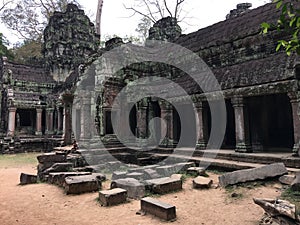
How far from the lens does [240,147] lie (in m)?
8.55

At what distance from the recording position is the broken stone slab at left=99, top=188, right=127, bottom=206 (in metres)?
5.13

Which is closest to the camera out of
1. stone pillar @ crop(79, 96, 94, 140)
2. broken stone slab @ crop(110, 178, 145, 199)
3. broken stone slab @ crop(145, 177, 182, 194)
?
broken stone slab @ crop(110, 178, 145, 199)

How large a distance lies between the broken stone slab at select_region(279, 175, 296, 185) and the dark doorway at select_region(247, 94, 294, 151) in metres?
3.34

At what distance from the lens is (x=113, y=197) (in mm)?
5176

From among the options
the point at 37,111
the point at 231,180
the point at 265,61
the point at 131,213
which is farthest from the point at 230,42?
the point at 37,111

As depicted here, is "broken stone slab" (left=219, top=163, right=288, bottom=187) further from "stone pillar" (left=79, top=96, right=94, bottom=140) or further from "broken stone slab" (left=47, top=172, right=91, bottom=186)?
"stone pillar" (left=79, top=96, right=94, bottom=140)

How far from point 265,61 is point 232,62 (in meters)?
1.81

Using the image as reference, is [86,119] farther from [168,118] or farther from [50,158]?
[168,118]

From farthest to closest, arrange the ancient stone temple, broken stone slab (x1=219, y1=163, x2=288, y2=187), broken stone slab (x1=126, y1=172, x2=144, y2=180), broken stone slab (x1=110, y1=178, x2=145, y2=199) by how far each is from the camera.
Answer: the ancient stone temple → broken stone slab (x1=126, y1=172, x2=144, y2=180) → broken stone slab (x1=219, y1=163, x2=288, y2=187) → broken stone slab (x1=110, y1=178, x2=145, y2=199)

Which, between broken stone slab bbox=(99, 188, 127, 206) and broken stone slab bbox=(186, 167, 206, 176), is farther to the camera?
broken stone slab bbox=(186, 167, 206, 176)

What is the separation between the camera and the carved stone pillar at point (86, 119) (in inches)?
404

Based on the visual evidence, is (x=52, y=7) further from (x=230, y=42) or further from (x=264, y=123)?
(x=264, y=123)

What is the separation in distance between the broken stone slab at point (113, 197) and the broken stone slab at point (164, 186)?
792mm

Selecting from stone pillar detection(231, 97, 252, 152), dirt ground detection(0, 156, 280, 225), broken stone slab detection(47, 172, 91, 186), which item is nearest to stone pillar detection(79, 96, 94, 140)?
broken stone slab detection(47, 172, 91, 186)
